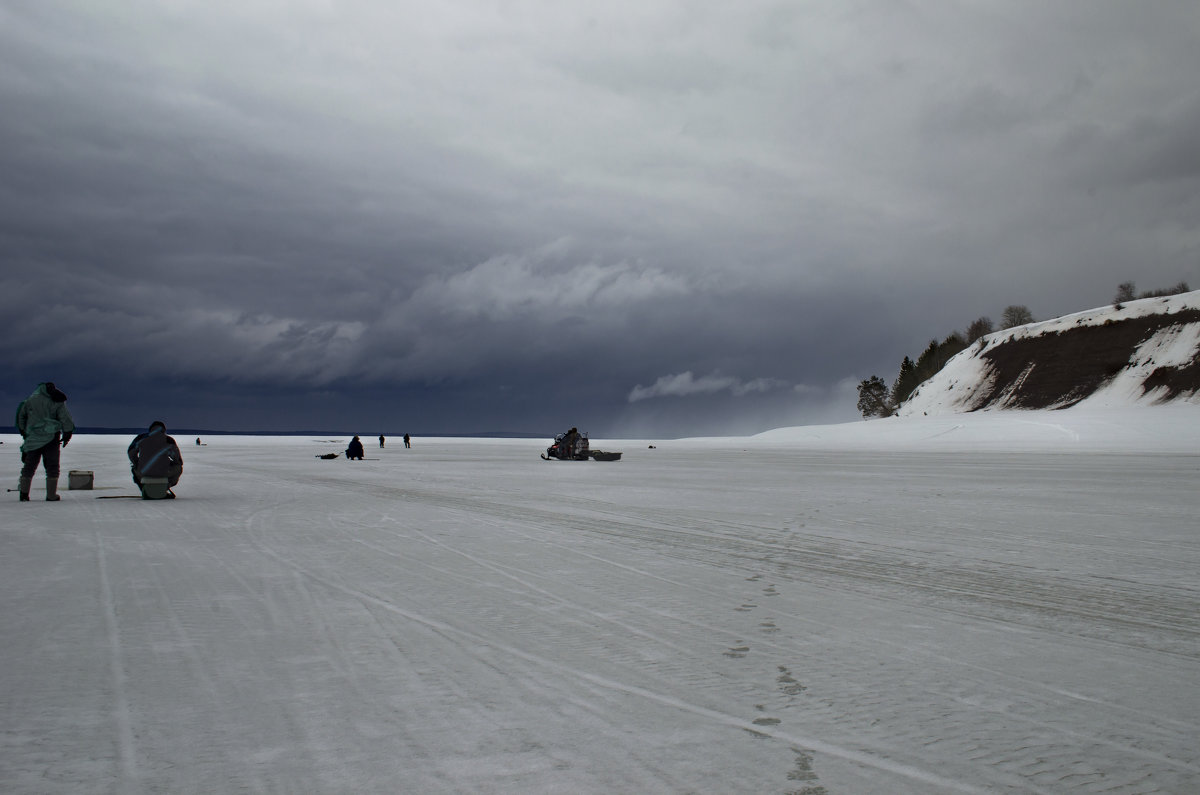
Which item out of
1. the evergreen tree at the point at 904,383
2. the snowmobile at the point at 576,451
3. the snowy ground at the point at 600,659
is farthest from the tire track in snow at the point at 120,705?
the evergreen tree at the point at 904,383

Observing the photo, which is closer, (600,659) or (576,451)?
(600,659)

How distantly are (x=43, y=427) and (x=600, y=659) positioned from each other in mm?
15026

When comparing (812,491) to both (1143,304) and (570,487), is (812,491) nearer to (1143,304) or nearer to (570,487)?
(570,487)

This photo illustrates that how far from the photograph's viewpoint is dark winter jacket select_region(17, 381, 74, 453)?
1543 centimetres

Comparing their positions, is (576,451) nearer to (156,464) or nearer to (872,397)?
(156,464)

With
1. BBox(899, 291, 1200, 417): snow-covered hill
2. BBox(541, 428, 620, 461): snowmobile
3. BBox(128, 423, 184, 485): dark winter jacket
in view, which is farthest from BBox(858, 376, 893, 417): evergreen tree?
BBox(128, 423, 184, 485): dark winter jacket

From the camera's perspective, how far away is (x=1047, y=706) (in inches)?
164

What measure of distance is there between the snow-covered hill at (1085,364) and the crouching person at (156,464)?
10329 centimetres

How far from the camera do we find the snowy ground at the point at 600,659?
135 inches

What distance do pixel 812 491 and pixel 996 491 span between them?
427 cm

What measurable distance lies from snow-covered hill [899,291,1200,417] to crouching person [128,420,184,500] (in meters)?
103

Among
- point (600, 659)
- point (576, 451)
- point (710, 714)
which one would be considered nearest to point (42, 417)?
point (600, 659)

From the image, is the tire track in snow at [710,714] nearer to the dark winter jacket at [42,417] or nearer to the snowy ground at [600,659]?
the snowy ground at [600,659]

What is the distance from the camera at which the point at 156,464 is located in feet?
54.7
